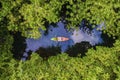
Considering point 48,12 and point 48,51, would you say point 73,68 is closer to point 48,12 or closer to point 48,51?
point 48,12

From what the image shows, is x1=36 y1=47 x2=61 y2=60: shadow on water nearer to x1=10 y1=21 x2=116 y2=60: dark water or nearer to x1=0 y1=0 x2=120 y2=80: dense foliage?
x1=10 y1=21 x2=116 y2=60: dark water

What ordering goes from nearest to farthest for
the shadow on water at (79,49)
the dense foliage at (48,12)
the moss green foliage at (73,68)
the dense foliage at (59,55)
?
the moss green foliage at (73,68), the dense foliage at (59,55), the dense foliage at (48,12), the shadow on water at (79,49)

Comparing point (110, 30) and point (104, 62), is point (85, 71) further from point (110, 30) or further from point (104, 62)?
point (110, 30)

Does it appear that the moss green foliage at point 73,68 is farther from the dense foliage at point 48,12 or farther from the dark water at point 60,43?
the dark water at point 60,43

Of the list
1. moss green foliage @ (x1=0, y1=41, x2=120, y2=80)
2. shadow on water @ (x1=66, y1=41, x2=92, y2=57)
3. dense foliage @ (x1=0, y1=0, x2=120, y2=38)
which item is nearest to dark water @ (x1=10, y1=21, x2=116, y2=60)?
shadow on water @ (x1=66, y1=41, x2=92, y2=57)

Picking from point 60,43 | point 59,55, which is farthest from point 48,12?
Answer: point 60,43

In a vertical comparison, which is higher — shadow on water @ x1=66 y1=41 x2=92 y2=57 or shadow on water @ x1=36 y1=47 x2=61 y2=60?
shadow on water @ x1=66 y1=41 x2=92 y2=57

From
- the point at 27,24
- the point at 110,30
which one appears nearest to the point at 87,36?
the point at 110,30

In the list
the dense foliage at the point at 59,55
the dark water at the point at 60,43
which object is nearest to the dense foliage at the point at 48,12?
the dense foliage at the point at 59,55
